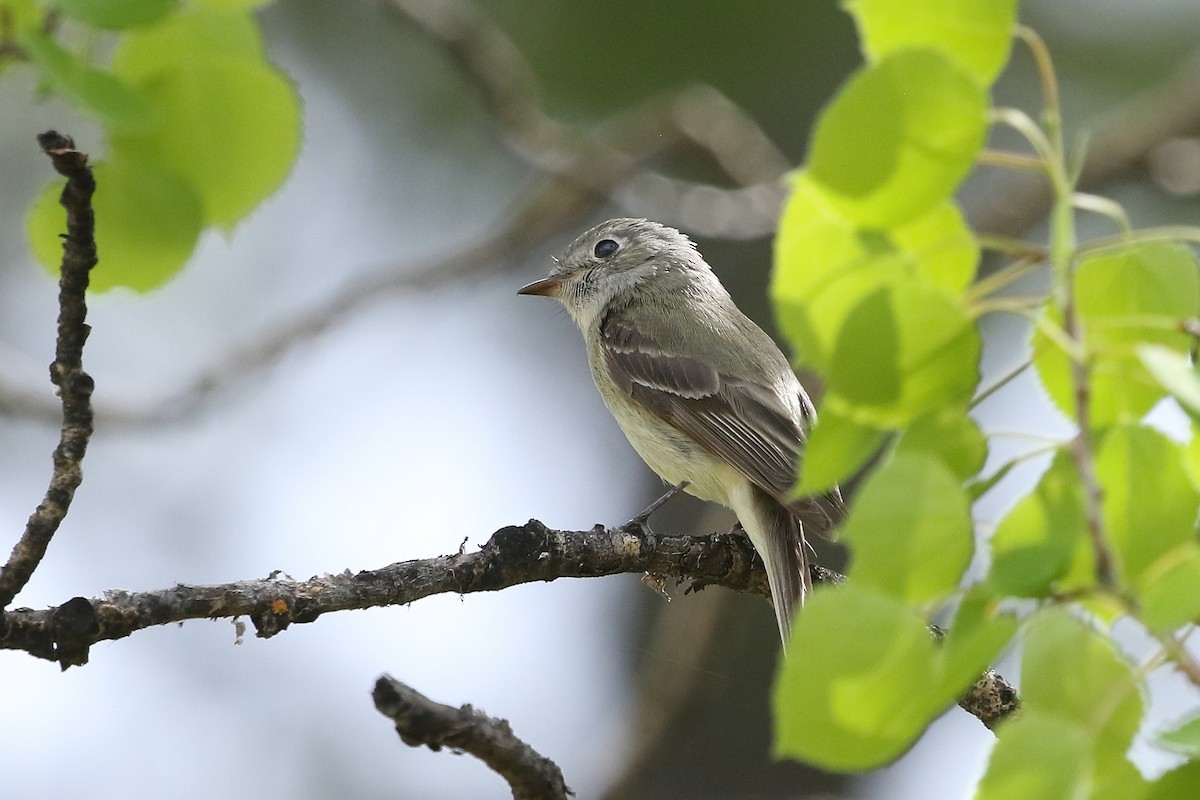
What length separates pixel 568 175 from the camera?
6.32 m

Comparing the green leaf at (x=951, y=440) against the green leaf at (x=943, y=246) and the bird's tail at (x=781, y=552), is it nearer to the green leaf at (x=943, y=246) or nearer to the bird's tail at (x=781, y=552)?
the green leaf at (x=943, y=246)

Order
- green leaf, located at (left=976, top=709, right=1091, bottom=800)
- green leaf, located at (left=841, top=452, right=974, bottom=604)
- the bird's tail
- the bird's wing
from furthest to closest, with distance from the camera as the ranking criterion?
1. the bird's wing
2. the bird's tail
3. green leaf, located at (left=841, top=452, right=974, bottom=604)
4. green leaf, located at (left=976, top=709, right=1091, bottom=800)

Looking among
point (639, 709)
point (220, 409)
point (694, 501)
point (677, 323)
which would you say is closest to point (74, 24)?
point (677, 323)

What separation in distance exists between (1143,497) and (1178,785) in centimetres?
29

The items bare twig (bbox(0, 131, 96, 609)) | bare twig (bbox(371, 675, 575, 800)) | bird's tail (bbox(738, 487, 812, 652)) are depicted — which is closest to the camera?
bare twig (bbox(0, 131, 96, 609))

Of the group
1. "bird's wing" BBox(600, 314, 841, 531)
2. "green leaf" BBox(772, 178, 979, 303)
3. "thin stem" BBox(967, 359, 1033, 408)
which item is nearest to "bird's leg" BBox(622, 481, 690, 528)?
"bird's wing" BBox(600, 314, 841, 531)

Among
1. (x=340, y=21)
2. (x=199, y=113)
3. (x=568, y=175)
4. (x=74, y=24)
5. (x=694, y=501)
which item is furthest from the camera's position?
(x=340, y=21)

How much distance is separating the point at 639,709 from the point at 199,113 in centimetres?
433

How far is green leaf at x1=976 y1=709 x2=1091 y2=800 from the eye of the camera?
113cm

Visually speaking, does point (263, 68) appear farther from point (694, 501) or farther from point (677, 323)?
point (694, 501)

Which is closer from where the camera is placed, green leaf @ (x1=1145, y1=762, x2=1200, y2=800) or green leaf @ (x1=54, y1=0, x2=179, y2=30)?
green leaf @ (x1=1145, y1=762, x2=1200, y2=800)

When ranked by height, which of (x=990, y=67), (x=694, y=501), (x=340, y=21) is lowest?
(x=990, y=67)

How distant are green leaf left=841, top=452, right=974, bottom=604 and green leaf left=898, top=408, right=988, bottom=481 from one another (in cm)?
10

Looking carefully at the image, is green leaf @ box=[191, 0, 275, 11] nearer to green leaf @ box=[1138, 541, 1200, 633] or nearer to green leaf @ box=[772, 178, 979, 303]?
green leaf @ box=[772, 178, 979, 303]
